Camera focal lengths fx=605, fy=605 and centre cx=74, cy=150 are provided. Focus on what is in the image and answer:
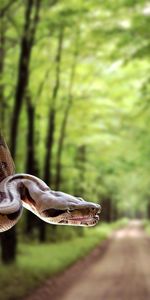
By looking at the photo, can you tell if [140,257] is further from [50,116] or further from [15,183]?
[15,183]

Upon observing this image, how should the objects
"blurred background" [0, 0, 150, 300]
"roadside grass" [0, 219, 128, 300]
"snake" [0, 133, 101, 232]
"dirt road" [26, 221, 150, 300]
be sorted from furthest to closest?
"dirt road" [26, 221, 150, 300]
"blurred background" [0, 0, 150, 300]
"roadside grass" [0, 219, 128, 300]
"snake" [0, 133, 101, 232]

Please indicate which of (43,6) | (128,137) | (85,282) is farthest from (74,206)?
(128,137)

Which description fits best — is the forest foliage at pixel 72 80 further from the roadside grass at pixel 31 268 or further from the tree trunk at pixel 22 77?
the roadside grass at pixel 31 268

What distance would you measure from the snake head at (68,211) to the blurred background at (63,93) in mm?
10872

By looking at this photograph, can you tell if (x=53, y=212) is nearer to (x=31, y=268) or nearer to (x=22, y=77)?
(x=22, y=77)

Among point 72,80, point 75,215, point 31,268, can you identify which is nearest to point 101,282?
point 31,268

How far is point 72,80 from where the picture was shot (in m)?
23.8

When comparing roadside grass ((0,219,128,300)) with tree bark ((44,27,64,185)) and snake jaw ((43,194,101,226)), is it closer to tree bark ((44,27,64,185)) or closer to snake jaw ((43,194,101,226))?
tree bark ((44,27,64,185))

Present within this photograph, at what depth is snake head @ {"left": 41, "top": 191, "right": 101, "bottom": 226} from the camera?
6.14 ft

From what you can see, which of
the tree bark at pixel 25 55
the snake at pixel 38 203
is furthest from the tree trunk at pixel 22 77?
the snake at pixel 38 203

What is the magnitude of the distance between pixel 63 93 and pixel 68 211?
22618 mm

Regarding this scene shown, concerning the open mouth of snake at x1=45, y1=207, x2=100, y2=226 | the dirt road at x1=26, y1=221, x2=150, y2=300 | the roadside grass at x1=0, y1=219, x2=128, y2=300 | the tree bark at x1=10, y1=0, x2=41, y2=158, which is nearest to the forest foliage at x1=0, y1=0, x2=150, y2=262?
the tree bark at x1=10, y1=0, x2=41, y2=158

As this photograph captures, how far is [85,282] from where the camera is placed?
797 inches

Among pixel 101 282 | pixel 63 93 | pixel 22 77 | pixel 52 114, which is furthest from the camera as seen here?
pixel 52 114
